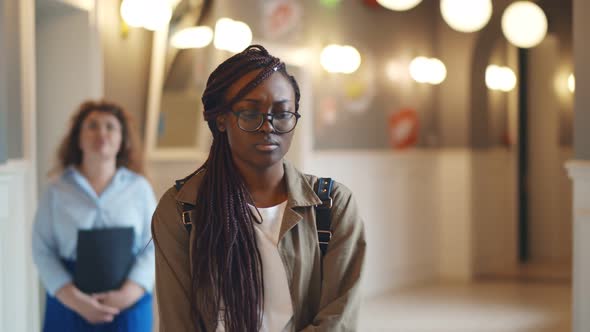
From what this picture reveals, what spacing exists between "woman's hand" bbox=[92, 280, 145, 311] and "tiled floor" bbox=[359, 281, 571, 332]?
3.22 m

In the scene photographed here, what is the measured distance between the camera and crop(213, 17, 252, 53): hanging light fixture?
609 centimetres

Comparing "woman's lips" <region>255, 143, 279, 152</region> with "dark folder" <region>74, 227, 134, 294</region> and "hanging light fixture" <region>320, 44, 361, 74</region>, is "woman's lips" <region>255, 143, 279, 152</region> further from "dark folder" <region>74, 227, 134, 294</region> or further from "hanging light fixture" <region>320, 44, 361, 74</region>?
"hanging light fixture" <region>320, 44, 361, 74</region>

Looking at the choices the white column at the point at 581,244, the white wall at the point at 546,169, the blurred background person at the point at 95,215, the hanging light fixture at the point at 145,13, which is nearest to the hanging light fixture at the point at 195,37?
the hanging light fixture at the point at 145,13

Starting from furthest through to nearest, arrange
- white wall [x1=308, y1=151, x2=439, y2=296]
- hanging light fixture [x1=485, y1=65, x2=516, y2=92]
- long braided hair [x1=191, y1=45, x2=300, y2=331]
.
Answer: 1. hanging light fixture [x1=485, y1=65, x2=516, y2=92]
2. white wall [x1=308, y1=151, x2=439, y2=296]
3. long braided hair [x1=191, y1=45, x2=300, y2=331]

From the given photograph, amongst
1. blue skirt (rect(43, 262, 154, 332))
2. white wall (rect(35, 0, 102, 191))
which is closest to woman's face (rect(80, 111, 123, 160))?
blue skirt (rect(43, 262, 154, 332))

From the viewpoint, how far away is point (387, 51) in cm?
848

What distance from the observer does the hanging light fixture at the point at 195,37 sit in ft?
20.3

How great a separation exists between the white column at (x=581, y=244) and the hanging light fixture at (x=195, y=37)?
281 cm

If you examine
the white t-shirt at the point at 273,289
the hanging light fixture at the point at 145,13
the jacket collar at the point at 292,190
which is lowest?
the white t-shirt at the point at 273,289

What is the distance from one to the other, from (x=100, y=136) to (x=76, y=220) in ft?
1.29

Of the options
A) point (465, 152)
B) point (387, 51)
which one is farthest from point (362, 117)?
point (465, 152)

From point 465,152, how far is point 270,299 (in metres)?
7.57

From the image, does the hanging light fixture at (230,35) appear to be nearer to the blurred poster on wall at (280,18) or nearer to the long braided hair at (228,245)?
the blurred poster on wall at (280,18)

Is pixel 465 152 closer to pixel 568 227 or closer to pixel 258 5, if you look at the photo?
pixel 568 227
